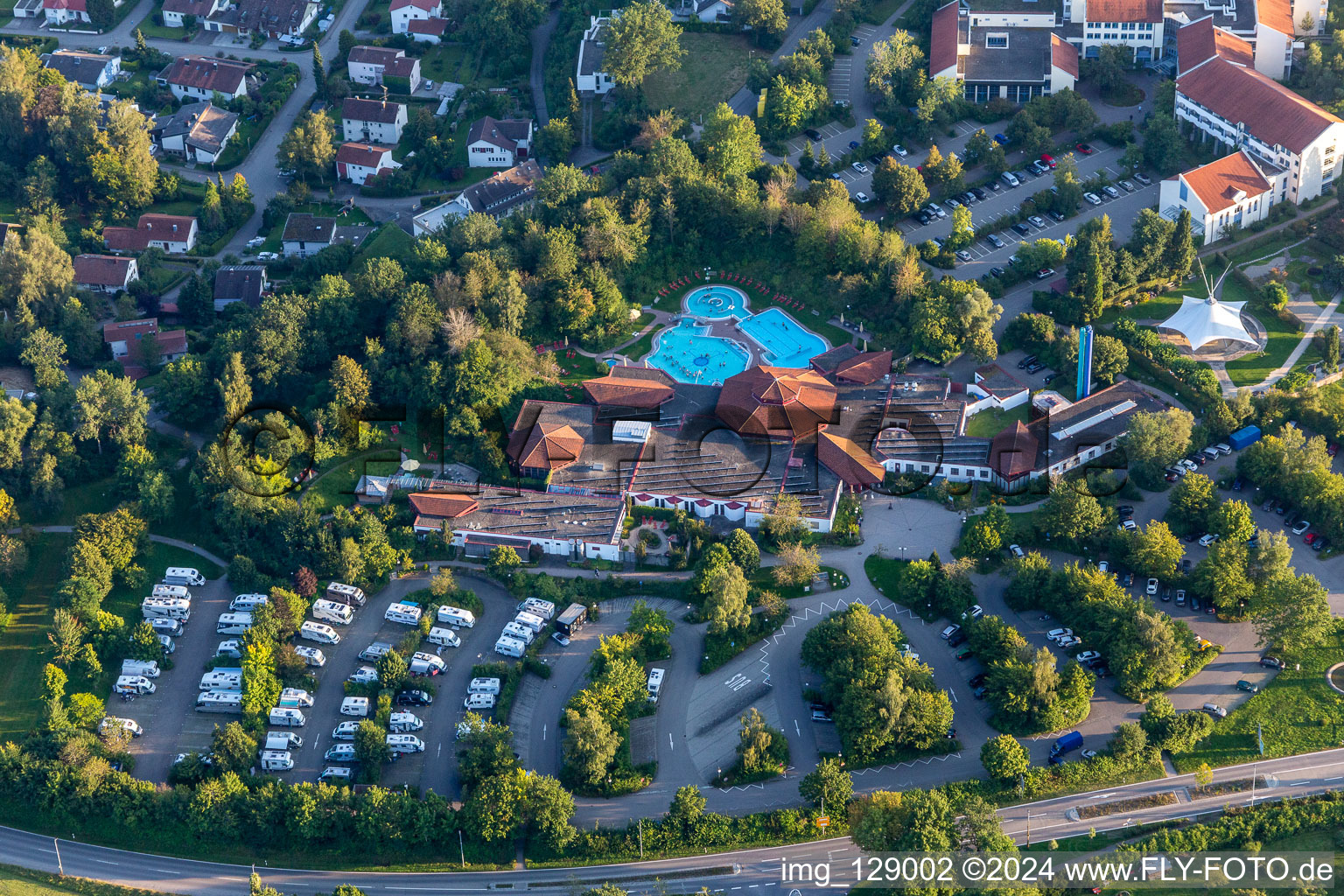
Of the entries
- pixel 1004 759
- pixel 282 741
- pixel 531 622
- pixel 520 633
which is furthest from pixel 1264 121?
pixel 282 741

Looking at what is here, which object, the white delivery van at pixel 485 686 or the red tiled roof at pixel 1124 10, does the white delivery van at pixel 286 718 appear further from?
the red tiled roof at pixel 1124 10

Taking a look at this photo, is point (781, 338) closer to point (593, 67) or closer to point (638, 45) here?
point (638, 45)

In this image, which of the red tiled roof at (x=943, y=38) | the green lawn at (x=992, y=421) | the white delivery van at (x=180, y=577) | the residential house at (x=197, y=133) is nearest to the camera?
the white delivery van at (x=180, y=577)

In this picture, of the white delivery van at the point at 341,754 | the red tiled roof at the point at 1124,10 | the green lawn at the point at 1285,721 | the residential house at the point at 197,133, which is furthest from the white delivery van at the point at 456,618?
the red tiled roof at the point at 1124,10

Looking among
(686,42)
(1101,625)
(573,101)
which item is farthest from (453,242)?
(1101,625)

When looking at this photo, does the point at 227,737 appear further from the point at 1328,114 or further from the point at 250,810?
the point at 1328,114
